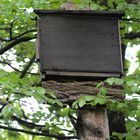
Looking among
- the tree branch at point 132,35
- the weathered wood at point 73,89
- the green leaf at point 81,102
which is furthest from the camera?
the tree branch at point 132,35

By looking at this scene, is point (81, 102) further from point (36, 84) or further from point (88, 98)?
point (36, 84)

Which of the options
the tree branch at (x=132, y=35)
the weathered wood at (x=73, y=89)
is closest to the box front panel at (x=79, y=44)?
the weathered wood at (x=73, y=89)

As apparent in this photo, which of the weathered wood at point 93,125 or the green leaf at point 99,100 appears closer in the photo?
the green leaf at point 99,100

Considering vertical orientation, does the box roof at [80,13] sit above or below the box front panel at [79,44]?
above

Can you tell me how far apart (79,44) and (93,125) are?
1.79ft

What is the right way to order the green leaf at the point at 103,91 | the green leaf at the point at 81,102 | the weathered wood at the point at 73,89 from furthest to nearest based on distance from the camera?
the weathered wood at the point at 73,89 < the green leaf at the point at 103,91 < the green leaf at the point at 81,102

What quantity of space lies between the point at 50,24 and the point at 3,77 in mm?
479

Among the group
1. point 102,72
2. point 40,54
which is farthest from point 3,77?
point 102,72

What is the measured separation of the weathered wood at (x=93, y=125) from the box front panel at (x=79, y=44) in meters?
0.28

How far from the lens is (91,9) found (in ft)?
9.10

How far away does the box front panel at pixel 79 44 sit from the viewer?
245 cm

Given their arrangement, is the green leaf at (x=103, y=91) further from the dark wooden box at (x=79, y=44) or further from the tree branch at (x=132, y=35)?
the tree branch at (x=132, y=35)

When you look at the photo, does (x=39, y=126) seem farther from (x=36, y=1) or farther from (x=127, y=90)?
(x=36, y=1)

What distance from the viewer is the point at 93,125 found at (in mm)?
2445
